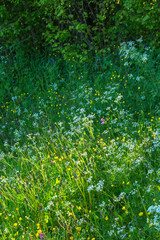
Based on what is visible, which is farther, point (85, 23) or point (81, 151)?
point (85, 23)

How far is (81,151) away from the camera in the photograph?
12.4ft

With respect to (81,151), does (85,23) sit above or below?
above

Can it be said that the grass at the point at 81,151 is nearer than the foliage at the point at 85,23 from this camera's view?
Yes

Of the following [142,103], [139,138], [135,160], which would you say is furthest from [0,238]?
[142,103]

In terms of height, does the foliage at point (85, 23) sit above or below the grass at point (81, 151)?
above

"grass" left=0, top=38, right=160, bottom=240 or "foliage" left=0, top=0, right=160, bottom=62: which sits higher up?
"foliage" left=0, top=0, right=160, bottom=62

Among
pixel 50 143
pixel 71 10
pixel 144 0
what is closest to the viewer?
pixel 50 143

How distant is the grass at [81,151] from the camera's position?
106 inches

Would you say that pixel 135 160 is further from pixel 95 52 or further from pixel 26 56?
pixel 26 56

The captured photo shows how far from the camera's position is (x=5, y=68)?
797 centimetres

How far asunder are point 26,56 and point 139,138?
18.0 ft

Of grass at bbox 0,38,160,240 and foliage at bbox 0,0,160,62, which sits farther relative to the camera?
foliage at bbox 0,0,160,62

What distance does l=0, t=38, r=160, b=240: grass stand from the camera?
2.69 m

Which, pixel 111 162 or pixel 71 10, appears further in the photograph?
pixel 71 10
